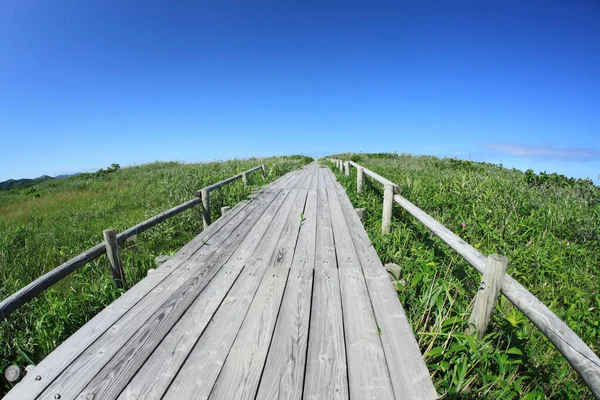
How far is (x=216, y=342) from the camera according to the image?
2.04 metres

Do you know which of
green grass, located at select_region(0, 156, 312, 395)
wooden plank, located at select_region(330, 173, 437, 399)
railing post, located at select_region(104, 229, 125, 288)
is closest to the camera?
wooden plank, located at select_region(330, 173, 437, 399)

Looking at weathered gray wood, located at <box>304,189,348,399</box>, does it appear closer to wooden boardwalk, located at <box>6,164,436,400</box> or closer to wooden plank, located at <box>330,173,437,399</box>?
wooden boardwalk, located at <box>6,164,436,400</box>

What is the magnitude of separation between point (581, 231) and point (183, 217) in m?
7.86

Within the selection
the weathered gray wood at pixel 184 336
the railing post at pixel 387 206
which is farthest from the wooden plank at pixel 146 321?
the railing post at pixel 387 206

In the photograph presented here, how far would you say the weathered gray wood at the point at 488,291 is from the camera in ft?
5.86

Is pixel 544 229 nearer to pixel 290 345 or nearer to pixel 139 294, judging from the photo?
pixel 290 345

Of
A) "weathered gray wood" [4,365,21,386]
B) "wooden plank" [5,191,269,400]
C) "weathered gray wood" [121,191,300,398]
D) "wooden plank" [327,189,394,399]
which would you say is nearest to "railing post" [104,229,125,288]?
"wooden plank" [5,191,269,400]

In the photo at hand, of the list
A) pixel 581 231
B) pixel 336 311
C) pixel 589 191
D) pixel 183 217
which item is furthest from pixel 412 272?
pixel 589 191

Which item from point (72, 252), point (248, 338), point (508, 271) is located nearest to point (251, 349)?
point (248, 338)

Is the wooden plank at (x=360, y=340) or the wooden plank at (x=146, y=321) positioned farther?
the wooden plank at (x=146, y=321)

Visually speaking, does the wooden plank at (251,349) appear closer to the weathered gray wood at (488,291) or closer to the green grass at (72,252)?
the weathered gray wood at (488,291)

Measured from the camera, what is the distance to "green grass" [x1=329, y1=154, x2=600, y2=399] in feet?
6.29

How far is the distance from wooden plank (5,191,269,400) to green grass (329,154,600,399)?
2.57 metres

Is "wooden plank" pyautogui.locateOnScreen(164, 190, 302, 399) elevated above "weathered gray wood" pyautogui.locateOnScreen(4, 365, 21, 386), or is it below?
above
